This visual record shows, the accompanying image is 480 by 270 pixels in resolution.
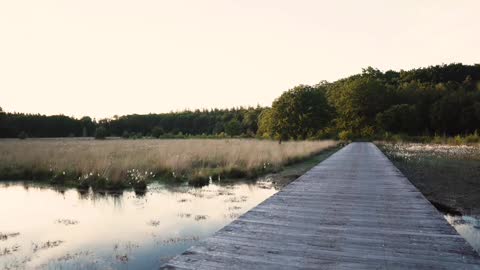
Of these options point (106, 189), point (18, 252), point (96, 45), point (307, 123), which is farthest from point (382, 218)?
point (307, 123)

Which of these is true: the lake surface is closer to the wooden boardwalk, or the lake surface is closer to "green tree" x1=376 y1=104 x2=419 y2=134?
the wooden boardwalk

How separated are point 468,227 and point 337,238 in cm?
358

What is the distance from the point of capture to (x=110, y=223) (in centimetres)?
729

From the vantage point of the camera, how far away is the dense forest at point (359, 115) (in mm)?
43531

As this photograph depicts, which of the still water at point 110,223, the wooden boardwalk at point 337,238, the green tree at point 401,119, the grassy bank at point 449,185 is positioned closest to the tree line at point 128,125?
the green tree at point 401,119

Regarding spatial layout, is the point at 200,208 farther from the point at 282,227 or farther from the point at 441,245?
the point at 441,245

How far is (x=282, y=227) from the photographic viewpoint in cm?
506

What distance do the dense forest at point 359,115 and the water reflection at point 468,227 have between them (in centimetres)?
3578

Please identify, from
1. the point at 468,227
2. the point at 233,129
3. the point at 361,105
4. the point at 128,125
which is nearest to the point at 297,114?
the point at 361,105

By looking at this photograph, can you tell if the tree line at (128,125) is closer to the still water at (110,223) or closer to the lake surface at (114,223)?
the still water at (110,223)

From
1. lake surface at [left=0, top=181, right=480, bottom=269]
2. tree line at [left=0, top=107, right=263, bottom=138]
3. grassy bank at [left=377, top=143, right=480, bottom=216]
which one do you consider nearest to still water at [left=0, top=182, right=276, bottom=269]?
lake surface at [left=0, top=181, right=480, bottom=269]

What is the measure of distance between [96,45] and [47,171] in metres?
8.09

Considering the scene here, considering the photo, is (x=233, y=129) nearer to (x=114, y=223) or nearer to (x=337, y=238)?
(x=114, y=223)

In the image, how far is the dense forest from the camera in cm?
4353
